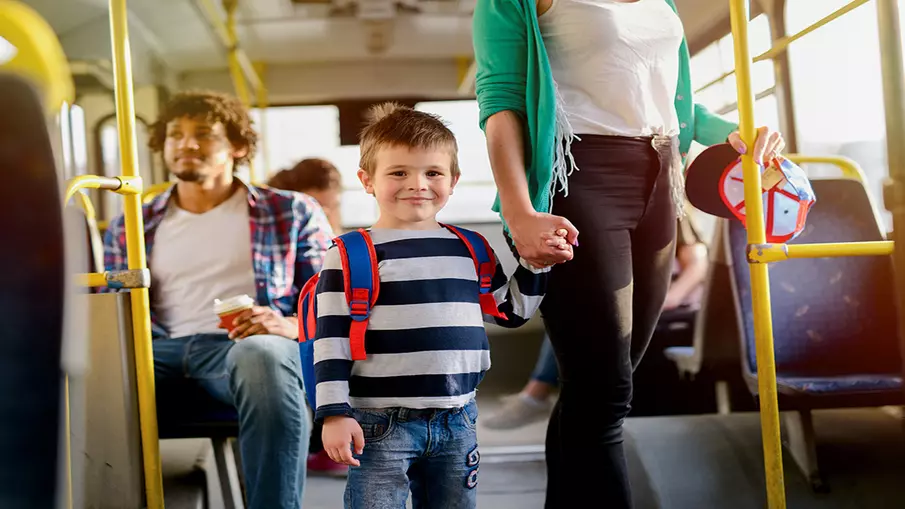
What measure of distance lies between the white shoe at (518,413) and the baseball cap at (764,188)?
5.41 ft

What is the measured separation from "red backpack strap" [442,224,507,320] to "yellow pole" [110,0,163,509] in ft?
2.34

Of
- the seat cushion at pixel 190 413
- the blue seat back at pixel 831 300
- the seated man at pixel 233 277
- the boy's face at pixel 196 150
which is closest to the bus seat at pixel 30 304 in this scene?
the seated man at pixel 233 277

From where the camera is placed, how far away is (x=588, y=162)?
1269 millimetres

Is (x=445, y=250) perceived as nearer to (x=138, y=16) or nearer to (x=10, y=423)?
(x=10, y=423)

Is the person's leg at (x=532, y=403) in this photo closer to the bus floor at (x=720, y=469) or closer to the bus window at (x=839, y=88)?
the bus floor at (x=720, y=469)

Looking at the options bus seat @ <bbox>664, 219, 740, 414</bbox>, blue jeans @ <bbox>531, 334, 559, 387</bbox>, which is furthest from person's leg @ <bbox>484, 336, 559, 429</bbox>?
bus seat @ <bbox>664, 219, 740, 414</bbox>

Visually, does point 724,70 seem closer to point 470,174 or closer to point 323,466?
point 470,174

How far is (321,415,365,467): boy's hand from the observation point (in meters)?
1.12

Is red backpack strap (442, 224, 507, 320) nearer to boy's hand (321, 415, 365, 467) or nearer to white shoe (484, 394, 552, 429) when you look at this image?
boy's hand (321, 415, 365, 467)

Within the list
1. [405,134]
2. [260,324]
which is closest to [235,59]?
[260,324]

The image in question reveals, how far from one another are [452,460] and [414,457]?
6cm

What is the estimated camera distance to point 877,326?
87.0 inches

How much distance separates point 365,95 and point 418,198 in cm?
192

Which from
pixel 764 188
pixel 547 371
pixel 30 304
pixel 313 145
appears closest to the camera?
pixel 30 304
